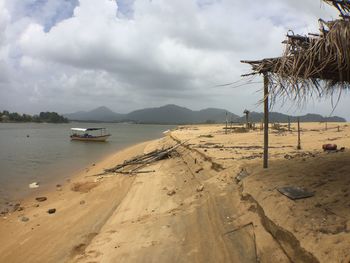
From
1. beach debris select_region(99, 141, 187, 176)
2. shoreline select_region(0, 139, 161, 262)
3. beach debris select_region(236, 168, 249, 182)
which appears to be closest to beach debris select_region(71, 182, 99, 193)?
shoreline select_region(0, 139, 161, 262)

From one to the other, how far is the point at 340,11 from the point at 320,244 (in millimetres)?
4011

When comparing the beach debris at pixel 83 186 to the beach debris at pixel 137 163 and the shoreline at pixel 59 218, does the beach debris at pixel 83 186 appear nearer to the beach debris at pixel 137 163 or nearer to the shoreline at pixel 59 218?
the shoreline at pixel 59 218

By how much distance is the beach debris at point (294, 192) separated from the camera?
6.31 m

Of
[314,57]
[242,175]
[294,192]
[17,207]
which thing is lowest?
[17,207]

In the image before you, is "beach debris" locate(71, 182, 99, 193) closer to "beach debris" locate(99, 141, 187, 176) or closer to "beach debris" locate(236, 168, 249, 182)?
"beach debris" locate(99, 141, 187, 176)

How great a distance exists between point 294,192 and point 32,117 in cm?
17472

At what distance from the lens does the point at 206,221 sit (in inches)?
289

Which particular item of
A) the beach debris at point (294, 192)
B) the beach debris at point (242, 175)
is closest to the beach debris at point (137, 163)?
the beach debris at point (242, 175)

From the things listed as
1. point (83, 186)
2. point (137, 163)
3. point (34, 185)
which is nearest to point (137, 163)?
point (137, 163)

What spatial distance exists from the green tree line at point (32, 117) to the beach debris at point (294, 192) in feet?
Answer: 547

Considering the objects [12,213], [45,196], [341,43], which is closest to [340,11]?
[341,43]

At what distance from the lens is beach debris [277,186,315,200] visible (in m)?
6.31

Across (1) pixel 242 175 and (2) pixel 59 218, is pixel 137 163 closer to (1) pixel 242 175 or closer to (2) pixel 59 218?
(2) pixel 59 218

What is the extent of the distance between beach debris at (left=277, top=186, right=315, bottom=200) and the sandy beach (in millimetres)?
119
